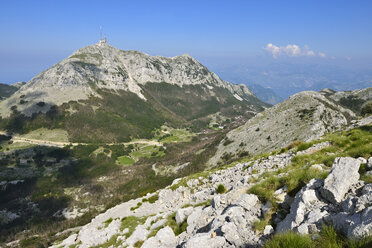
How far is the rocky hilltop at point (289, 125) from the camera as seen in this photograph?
8394 centimetres

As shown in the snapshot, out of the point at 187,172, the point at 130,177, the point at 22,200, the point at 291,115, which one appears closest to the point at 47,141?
the point at 22,200

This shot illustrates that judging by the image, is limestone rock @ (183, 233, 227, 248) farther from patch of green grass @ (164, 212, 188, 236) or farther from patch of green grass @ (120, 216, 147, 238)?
patch of green grass @ (120, 216, 147, 238)

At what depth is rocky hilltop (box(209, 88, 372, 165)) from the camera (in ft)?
275

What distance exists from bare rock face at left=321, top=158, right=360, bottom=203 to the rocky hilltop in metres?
71.2

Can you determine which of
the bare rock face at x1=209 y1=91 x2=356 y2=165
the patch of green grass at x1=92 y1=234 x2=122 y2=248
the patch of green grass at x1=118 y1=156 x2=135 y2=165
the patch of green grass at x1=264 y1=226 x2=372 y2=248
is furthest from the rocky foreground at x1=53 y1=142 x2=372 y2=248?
the patch of green grass at x1=118 y1=156 x2=135 y2=165

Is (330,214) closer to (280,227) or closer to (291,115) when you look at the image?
(280,227)

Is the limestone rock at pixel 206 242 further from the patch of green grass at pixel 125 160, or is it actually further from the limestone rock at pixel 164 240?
the patch of green grass at pixel 125 160

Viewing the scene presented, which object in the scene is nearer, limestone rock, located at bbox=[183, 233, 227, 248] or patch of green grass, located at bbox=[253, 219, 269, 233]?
patch of green grass, located at bbox=[253, 219, 269, 233]

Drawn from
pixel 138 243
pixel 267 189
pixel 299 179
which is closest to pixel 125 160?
pixel 138 243

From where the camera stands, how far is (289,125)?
317 ft

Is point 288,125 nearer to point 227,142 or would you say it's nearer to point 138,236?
point 227,142

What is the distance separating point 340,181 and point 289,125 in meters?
97.1

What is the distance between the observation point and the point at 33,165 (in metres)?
163

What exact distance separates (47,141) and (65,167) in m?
53.3
